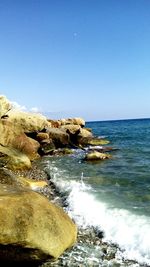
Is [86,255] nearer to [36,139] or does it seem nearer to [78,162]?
Result: [78,162]

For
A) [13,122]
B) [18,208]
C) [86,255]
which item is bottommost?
[86,255]

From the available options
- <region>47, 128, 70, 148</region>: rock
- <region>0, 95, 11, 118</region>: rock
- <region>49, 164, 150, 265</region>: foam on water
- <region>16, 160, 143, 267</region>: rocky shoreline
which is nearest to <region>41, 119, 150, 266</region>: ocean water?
<region>49, 164, 150, 265</region>: foam on water

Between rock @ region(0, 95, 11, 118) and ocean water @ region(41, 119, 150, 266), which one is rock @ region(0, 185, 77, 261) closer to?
ocean water @ region(41, 119, 150, 266)

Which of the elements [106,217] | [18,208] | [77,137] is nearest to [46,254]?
[18,208]

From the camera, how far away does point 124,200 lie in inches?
611

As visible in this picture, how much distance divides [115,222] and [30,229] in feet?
16.3

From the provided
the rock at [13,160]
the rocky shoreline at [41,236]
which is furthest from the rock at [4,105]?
the rocky shoreline at [41,236]

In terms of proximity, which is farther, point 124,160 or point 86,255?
point 124,160

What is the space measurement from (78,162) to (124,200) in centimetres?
1312

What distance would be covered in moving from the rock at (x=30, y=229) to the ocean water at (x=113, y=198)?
2.44 meters

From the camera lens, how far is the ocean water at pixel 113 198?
429 inches

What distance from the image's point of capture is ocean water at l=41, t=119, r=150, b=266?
10885 mm

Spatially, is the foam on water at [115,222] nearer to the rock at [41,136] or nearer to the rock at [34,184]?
the rock at [34,184]

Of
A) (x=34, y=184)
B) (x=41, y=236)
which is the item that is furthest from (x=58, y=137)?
(x=41, y=236)
